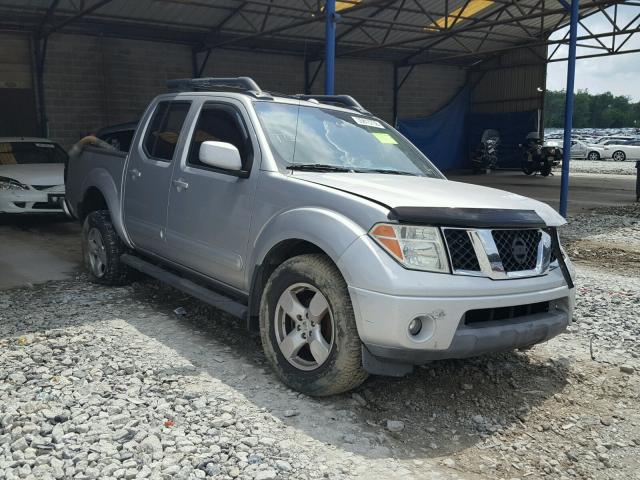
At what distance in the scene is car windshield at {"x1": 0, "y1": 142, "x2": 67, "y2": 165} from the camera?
34.6 feet

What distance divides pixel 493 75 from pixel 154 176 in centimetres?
2517

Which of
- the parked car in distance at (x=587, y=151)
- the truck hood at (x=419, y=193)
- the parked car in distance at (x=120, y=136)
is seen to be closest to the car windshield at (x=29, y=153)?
the parked car in distance at (x=120, y=136)

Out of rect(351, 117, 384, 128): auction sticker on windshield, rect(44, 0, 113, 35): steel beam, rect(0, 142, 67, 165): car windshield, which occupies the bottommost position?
rect(0, 142, 67, 165): car windshield

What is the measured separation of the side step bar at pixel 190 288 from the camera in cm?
417

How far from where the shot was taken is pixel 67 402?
3.56m

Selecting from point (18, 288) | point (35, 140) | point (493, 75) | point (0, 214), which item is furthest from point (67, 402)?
point (493, 75)

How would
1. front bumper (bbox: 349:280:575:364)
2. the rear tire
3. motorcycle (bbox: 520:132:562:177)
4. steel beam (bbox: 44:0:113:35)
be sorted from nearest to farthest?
front bumper (bbox: 349:280:575:364), the rear tire, steel beam (bbox: 44:0:113:35), motorcycle (bbox: 520:132:562:177)

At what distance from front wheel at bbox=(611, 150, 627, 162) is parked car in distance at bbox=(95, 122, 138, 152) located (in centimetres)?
3503

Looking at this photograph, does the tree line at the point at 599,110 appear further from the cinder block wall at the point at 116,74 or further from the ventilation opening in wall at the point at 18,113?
the ventilation opening in wall at the point at 18,113

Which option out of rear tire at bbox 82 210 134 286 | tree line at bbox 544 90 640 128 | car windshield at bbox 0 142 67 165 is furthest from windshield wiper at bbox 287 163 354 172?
tree line at bbox 544 90 640 128

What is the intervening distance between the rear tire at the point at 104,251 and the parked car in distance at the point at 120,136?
695 millimetres

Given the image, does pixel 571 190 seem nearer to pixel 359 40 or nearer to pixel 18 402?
pixel 359 40

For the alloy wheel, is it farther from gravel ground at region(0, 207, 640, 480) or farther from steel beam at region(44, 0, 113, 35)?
steel beam at region(44, 0, 113, 35)

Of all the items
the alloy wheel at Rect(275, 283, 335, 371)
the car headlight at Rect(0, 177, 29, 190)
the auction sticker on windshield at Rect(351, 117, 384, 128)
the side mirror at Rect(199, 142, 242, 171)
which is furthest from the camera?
the car headlight at Rect(0, 177, 29, 190)
